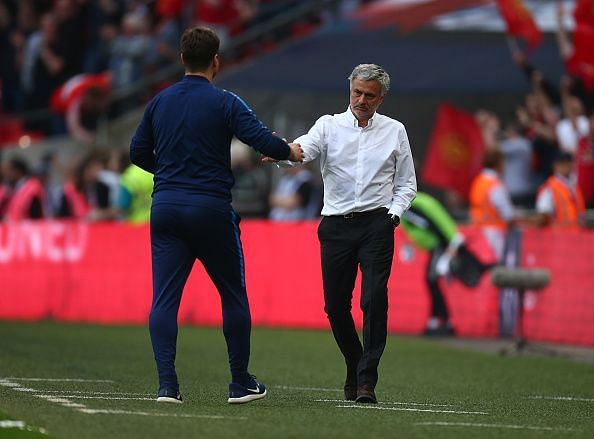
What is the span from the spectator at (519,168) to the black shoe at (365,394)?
38.3 ft

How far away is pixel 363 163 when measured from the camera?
1020 centimetres

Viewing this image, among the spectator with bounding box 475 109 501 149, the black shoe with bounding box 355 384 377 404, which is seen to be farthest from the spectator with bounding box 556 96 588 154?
the black shoe with bounding box 355 384 377 404

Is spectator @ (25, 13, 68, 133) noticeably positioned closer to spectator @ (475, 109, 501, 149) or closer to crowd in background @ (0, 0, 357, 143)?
crowd in background @ (0, 0, 357, 143)

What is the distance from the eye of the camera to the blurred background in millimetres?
20203

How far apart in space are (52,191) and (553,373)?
487 inches

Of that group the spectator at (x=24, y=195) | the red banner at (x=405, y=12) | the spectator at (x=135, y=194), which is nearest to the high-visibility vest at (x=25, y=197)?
the spectator at (x=24, y=195)

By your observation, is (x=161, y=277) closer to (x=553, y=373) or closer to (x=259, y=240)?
(x=553, y=373)

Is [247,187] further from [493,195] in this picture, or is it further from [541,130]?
[493,195]

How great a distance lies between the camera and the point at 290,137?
980 inches

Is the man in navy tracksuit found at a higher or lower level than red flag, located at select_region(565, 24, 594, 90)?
lower

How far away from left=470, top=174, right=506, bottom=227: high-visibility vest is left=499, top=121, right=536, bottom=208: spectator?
6.97 ft

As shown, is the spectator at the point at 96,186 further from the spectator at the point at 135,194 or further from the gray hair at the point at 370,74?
the gray hair at the point at 370,74

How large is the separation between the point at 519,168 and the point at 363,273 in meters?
11.6

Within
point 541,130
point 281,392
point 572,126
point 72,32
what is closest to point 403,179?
point 281,392
